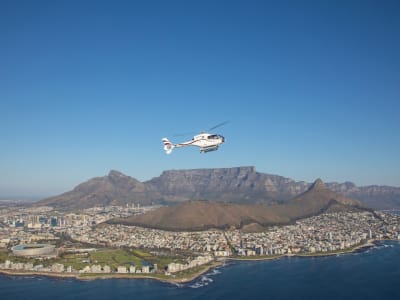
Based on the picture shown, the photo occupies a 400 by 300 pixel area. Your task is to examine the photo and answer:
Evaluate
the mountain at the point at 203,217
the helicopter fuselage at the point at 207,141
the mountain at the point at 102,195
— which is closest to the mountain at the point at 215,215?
the mountain at the point at 203,217

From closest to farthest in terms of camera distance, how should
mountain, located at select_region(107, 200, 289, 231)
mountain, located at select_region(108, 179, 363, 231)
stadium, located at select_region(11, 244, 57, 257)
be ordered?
stadium, located at select_region(11, 244, 57, 257) < mountain, located at select_region(107, 200, 289, 231) < mountain, located at select_region(108, 179, 363, 231)

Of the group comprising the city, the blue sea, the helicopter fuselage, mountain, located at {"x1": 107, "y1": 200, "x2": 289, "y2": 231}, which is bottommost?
the blue sea

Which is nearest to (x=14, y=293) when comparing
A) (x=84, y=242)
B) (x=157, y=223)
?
(x=84, y=242)

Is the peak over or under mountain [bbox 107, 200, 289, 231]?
over

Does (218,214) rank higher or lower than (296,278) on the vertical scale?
higher

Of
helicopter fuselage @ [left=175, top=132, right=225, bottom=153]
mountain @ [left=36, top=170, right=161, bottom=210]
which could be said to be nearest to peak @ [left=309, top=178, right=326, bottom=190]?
mountain @ [left=36, top=170, right=161, bottom=210]

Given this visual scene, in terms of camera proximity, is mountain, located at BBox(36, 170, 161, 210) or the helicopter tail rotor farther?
mountain, located at BBox(36, 170, 161, 210)

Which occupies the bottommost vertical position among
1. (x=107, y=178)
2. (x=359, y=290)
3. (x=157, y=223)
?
(x=359, y=290)

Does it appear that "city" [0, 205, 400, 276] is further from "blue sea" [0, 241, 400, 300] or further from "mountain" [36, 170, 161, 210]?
"mountain" [36, 170, 161, 210]

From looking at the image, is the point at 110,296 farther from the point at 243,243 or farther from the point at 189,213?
the point at 189,213
